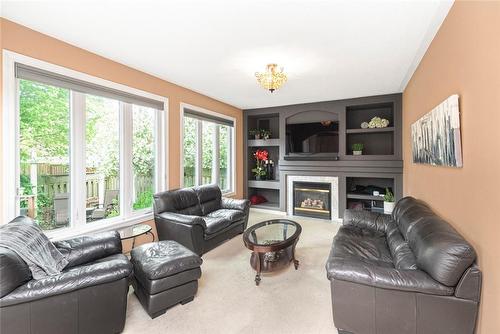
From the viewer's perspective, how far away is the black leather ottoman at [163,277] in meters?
1.97

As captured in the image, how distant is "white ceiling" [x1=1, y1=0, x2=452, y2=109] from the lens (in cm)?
194

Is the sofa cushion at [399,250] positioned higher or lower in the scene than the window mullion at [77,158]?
lower

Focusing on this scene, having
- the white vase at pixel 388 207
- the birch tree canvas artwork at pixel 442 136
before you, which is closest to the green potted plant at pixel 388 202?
the white vase at pixel 388 207

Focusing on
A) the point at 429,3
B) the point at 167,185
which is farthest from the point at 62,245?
the point at 429,3

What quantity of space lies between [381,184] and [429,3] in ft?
12.7

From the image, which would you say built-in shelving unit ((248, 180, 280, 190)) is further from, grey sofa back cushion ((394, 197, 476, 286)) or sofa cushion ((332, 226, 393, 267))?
grey sofa back cushion ((394, 197, 476, 286))

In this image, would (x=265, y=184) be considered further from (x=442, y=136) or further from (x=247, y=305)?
(x=442, y=136)

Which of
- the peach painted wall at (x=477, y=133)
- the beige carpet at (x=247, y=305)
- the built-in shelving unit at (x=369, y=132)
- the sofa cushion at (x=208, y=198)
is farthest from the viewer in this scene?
the built-in shelving unit at (x=369, y=132)

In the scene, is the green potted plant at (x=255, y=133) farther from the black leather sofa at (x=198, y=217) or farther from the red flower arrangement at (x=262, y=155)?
the black leather sofa at (x=198, y=217)

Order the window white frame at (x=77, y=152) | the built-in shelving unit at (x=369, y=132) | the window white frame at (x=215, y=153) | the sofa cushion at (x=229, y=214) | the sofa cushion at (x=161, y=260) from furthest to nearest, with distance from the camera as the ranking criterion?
the built-in shelving unit at (x=369, y=132) < the window white frame at (x=215, y=153) < the sofa cushion at (x=229, y=214) < the window white frame at (x=77, y=152) < the sofa cushion at (x=161, y=260)

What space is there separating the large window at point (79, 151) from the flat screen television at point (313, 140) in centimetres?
316

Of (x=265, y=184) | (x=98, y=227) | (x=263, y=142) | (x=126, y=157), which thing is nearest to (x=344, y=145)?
(x=263, y=142)

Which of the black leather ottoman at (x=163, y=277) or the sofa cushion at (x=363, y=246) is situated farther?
the sofa cushion at (x=363, y=246)

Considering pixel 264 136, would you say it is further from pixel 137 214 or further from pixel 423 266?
pixel 423 266
